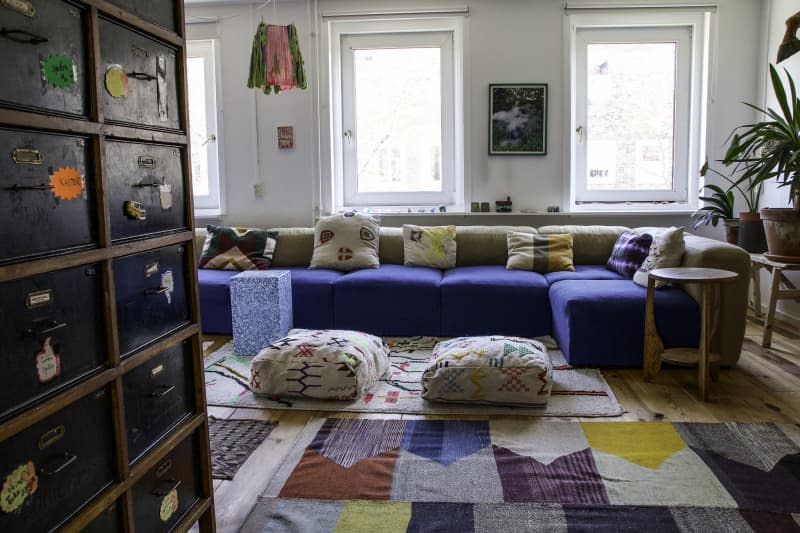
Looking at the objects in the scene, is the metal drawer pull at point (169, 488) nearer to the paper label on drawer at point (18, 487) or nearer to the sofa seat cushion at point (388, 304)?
the paper label on drawer at point (18, 487)

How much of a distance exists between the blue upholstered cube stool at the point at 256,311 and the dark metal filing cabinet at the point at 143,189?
7.03 ft

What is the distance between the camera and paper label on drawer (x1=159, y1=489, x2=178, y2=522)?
5.15 ft

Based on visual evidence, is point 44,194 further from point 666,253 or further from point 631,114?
point 631,114

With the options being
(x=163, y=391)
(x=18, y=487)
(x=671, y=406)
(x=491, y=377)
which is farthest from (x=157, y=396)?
(x=671, y=406)

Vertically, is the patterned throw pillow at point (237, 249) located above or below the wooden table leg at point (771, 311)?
above

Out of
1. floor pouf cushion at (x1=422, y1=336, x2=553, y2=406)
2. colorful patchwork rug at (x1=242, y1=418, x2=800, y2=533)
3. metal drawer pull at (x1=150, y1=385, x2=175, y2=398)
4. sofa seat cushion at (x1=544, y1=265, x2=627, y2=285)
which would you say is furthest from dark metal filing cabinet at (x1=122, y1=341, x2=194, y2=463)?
sofa seat cushion at (x1=544, y1=265, x2=627, y2=285)

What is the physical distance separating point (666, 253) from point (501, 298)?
3.24 ft

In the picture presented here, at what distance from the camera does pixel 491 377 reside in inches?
113

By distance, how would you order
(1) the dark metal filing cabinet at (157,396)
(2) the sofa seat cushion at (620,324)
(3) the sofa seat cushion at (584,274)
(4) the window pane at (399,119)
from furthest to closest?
1. (4) the window pane at (399,119)
2. (3) the sofa seat cushion at (584,274)
3. (2) the sofa seat cushion at (620,324)
4. (1) the dark metal filing cabinet at (157,396)

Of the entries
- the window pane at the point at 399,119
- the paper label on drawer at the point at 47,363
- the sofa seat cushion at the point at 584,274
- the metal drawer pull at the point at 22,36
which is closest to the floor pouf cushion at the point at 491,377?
the sofa seat cushion at the point at 584,274

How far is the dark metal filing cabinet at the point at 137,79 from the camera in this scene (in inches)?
52.3

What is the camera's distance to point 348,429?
2689 mm

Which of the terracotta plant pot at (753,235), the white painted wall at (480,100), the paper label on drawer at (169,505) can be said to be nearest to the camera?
the paper label on drawer at (169,505)

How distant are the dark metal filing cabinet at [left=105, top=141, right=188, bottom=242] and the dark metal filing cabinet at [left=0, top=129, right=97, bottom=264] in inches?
3.3
